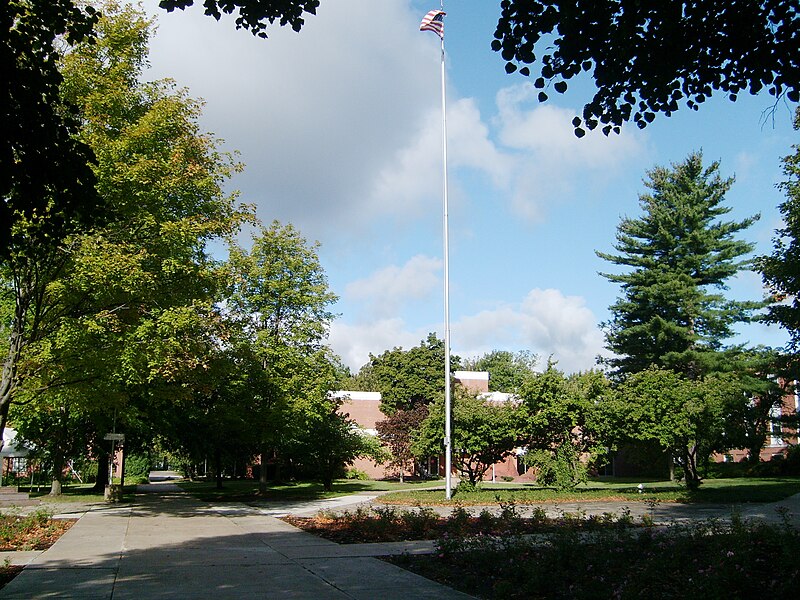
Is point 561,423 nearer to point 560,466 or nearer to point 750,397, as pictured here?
point 560,466

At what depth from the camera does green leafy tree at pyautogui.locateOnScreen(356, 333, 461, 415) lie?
192ft

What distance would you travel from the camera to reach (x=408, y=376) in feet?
194

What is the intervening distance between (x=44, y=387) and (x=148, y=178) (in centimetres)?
614

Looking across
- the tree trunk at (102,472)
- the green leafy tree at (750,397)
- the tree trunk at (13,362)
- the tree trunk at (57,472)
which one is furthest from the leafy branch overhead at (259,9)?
the tree trunk at (102,472)

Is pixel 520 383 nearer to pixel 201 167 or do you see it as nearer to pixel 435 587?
pixel 201 167

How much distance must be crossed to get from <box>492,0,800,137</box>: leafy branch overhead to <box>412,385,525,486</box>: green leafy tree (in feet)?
70.9

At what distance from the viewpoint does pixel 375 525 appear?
13.7 meters

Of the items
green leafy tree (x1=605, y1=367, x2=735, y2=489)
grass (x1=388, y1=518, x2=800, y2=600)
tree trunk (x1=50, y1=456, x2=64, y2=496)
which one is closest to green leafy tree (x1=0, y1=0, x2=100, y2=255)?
grass (x1=388, y1=518, x2=800, y2=600)

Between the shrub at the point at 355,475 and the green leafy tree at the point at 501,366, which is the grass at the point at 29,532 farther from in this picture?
the green leafy tree at the point at 501,366

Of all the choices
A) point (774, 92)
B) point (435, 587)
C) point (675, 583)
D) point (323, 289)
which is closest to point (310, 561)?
point (435, 587)

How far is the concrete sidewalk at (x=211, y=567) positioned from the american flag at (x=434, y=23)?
19921 mm

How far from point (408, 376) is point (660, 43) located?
173 ft

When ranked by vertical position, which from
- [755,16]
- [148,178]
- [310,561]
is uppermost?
[148,178]

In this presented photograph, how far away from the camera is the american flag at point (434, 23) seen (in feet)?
88.5
